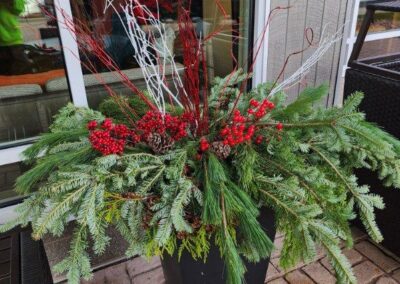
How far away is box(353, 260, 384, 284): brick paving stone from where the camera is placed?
70.0 inches

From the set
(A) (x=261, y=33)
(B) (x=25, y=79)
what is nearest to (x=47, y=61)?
(B) (x=25, y=79)

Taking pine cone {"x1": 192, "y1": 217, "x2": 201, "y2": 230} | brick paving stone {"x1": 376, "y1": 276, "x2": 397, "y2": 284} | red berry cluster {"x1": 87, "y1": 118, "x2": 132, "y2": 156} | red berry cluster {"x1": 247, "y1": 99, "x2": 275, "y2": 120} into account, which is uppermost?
red berry cluster {"x1": 247, "y1": 99, "x2": 275, "y2": 120}

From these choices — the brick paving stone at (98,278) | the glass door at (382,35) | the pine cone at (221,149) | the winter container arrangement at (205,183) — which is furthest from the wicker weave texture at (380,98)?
the glass door at (382,35)

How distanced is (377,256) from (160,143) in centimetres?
145

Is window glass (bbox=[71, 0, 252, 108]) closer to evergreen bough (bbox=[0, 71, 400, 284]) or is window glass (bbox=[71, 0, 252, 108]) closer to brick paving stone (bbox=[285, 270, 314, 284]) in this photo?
evergreen bough (bbox=[0, 71, 400, 284])

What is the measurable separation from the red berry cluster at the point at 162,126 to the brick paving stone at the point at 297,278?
1031 millimetres

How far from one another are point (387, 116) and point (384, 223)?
0.58 m

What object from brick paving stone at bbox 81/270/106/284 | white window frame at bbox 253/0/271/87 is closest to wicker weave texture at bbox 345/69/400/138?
white window frame at bbox 253/0/271/87

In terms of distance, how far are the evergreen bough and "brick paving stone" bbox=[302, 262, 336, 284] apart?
2.26ft

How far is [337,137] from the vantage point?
3.60ft

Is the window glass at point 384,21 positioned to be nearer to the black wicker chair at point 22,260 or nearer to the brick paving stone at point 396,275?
the brick paving stone at point 396,275

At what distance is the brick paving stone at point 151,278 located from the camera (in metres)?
1.80

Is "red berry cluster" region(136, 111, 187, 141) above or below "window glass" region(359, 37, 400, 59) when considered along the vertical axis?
above

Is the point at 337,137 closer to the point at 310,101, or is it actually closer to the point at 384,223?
the point at 310,101
